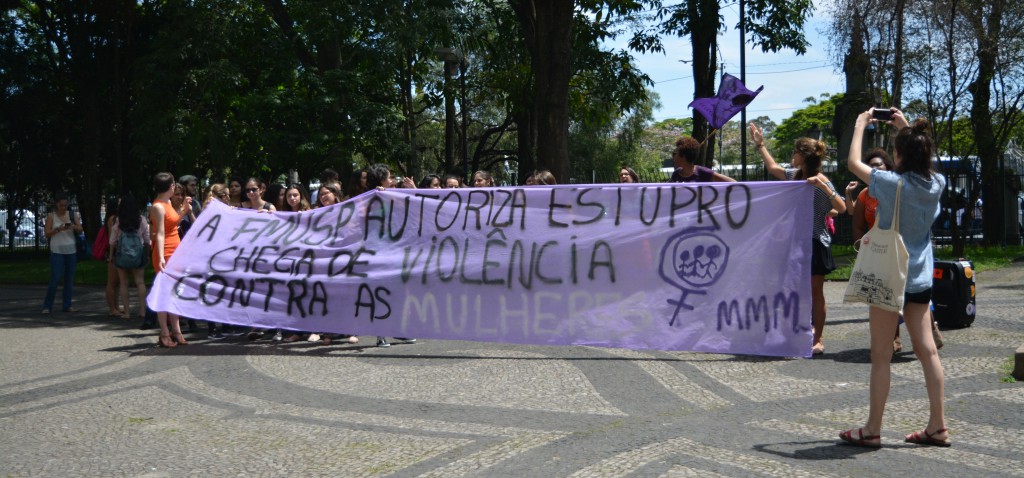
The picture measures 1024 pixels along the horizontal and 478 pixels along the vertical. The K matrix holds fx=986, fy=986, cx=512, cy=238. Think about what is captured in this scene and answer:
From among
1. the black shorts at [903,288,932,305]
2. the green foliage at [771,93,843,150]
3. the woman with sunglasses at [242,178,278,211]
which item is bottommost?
the black shorts at [903,288,932,305]

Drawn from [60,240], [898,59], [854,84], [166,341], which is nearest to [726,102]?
[166,341]

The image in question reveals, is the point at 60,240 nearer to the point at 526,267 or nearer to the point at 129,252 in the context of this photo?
the point at 129,252

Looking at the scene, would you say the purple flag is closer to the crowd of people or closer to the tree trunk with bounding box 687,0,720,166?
the crowd of people

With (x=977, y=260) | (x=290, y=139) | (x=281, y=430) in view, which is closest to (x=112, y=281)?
(x=290, y=139)

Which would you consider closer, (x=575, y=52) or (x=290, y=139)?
(x=290, y=139)

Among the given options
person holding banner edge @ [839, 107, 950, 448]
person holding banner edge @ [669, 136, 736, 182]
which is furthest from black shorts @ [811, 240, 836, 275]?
person holding banner edge @ [839, 107, 950, 448]

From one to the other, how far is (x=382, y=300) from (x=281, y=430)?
10.1 feet

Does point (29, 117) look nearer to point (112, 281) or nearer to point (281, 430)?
point (112, 281)

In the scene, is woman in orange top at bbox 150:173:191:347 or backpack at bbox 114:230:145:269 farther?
backpack at bbox 114:230:145:269

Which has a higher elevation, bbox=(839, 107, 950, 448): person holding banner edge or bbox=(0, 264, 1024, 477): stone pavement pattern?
bbox=(839, 107, 950, 448): person holding banner edge

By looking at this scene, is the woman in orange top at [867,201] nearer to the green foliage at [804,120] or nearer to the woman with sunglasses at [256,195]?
the woman with sunglasses at [256,195]

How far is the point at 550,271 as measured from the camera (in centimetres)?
843

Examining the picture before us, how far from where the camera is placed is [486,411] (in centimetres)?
629

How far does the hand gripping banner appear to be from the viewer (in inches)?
305
